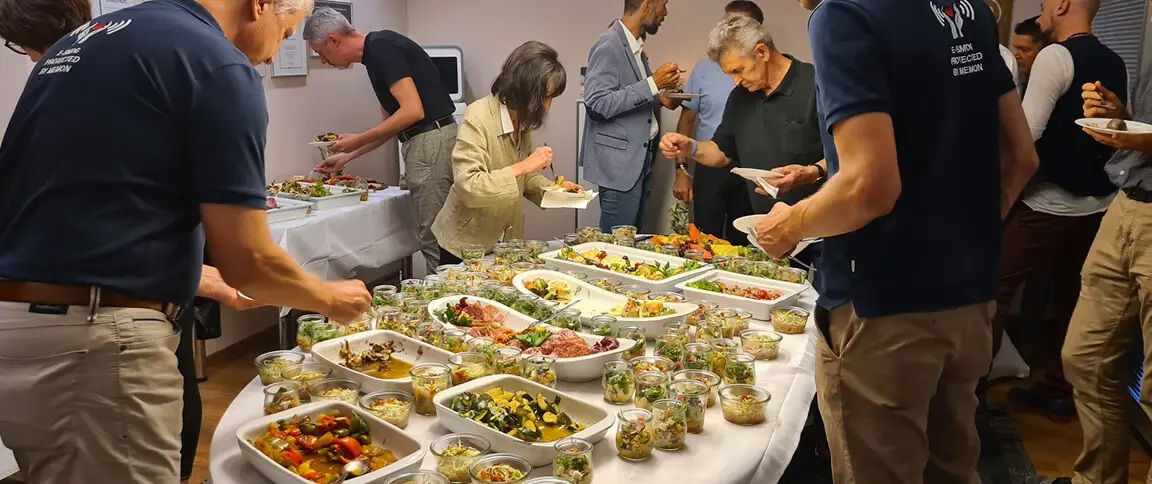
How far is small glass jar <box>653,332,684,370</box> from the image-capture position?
204 cm

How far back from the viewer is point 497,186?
3412 mm

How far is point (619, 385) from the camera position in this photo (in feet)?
5.92

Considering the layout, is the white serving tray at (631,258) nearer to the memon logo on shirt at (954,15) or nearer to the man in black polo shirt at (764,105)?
the man in black polo shirt at (764,105)

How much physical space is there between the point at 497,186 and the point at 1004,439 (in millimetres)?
2305

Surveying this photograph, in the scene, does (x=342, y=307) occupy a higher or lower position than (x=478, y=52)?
lower

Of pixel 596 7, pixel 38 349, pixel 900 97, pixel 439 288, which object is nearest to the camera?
pixel 38 349

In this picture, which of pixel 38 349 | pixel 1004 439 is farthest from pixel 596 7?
pixel 38 349

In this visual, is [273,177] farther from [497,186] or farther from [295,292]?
[295,292]

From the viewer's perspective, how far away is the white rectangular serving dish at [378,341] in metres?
1.81

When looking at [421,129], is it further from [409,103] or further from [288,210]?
[288,210]

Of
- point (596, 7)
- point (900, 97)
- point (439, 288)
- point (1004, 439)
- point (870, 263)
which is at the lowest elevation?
point (1004, 439)

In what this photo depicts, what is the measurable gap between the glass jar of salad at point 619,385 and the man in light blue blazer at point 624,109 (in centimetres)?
256

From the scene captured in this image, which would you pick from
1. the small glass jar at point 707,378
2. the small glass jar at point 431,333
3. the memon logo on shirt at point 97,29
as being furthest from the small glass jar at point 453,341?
the memon logo on shirt at point 97,29

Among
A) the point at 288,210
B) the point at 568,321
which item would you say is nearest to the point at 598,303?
the point at 568,321
